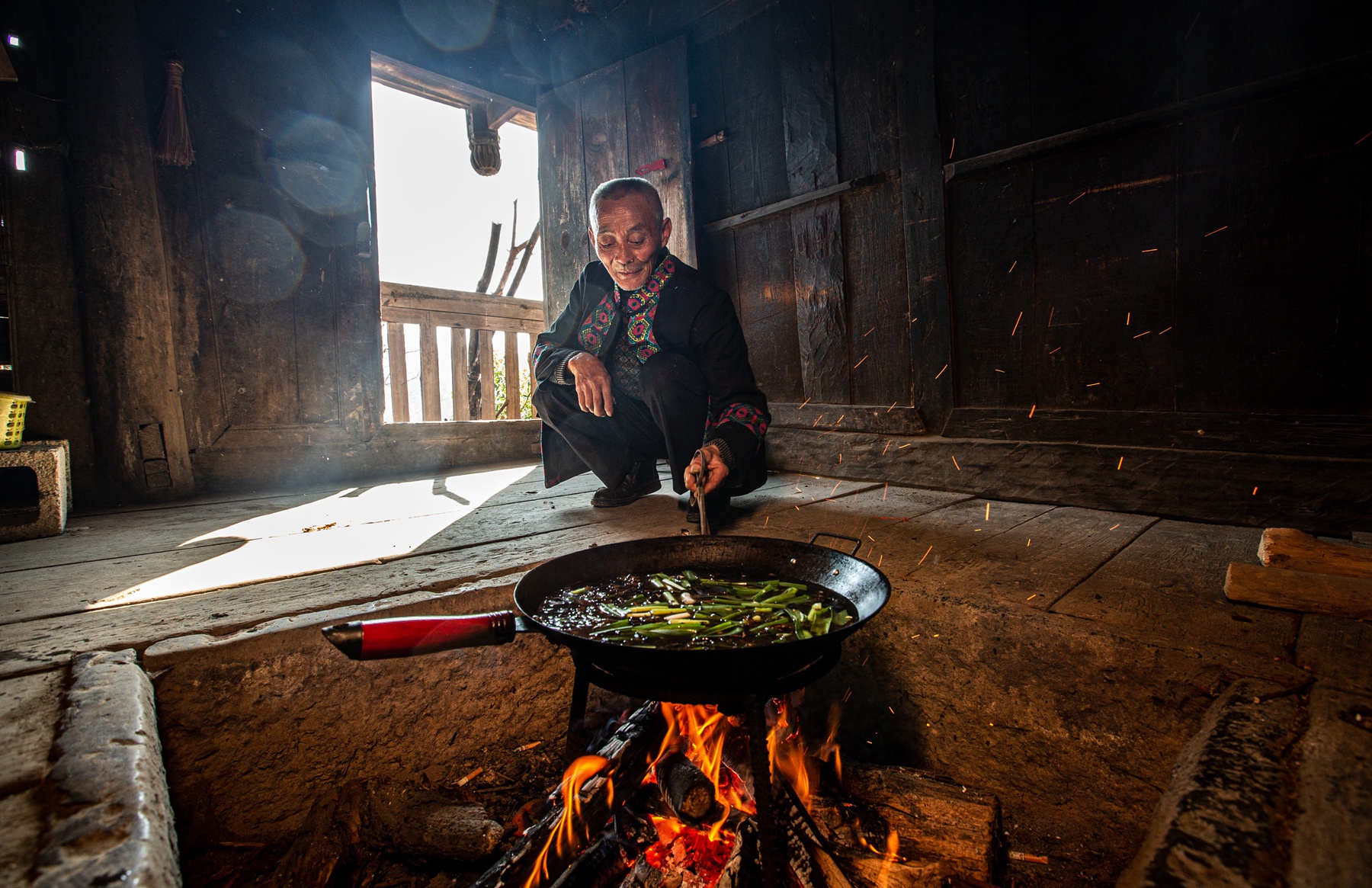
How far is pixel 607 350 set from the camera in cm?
289

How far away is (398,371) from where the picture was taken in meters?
5.91

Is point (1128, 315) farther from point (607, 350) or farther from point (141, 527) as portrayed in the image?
point (141, 527)

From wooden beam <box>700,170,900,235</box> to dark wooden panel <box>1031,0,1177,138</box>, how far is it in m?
0.74

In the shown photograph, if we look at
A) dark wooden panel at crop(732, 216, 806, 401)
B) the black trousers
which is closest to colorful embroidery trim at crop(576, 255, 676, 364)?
the black trousers

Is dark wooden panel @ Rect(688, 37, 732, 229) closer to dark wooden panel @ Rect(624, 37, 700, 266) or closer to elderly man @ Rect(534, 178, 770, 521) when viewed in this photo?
dark wooden panel @ Rect(624, 37, 700, 266)

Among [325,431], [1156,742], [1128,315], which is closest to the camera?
[1156,742]

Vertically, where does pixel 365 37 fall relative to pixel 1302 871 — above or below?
above

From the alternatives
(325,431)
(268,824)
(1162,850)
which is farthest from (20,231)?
(1162,850)

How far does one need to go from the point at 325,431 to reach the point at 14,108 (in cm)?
222

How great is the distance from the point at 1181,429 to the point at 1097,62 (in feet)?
5.10

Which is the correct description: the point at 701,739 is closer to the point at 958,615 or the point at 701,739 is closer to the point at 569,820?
the point at 569,820

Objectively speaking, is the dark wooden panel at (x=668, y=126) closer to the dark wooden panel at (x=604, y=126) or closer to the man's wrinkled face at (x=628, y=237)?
the dark wooden panel at (x=604, y=126)

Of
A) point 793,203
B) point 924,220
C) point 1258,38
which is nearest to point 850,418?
point 924,220

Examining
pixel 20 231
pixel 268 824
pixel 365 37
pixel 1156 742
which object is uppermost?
pixel 365 37
